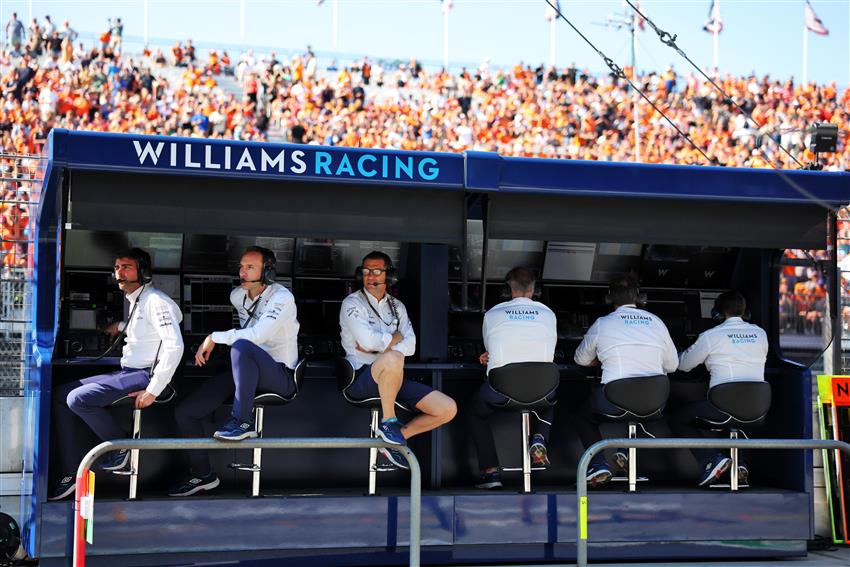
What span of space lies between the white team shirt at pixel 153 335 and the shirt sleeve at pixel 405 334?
1205 mm

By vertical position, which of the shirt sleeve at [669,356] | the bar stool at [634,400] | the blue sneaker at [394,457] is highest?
the shirt sleeve at [669,356]

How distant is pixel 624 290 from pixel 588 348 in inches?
16.9

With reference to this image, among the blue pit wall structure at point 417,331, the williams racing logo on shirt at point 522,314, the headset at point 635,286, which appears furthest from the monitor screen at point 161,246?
the headset at point 635,286

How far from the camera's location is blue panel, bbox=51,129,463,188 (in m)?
5.70

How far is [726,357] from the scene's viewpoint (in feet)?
22.3

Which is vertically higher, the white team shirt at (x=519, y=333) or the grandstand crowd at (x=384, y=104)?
the grandstand crowd at (x=384, y=104)

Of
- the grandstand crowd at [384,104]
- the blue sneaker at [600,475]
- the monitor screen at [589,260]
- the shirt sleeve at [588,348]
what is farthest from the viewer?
the grandstand crowd at [384,104]

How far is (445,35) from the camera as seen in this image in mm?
35500

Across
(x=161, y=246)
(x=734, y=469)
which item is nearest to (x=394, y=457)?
(x=161, y=246)

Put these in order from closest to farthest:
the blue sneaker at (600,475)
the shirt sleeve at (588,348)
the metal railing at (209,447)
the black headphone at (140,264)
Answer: the metal railing at (209,447) < the black headphone at (140,264) < the blue sneaker at (600,475) < the shirt sleeve at (588,348)

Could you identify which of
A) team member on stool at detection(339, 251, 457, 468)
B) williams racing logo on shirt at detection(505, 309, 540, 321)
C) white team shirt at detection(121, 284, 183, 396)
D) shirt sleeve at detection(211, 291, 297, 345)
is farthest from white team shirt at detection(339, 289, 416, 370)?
white team shirt at detection(121, 284, 183, 396)

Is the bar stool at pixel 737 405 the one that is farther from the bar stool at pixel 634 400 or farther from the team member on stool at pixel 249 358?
the team member on stool at pixel 249 358

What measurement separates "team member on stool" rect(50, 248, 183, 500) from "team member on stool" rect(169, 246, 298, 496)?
0.71 ft

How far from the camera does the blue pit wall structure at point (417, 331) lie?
5836 millimetres
